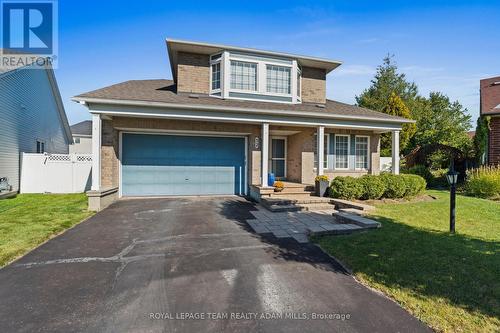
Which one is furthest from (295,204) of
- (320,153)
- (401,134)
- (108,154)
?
(401,134)

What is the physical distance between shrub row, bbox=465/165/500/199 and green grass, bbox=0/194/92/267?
47.9ft

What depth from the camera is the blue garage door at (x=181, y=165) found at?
1052 centimetres

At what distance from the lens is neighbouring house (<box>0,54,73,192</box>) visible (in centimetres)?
1165

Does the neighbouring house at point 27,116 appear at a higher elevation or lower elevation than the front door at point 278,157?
higher

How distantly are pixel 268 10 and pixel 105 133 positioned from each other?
7984mm

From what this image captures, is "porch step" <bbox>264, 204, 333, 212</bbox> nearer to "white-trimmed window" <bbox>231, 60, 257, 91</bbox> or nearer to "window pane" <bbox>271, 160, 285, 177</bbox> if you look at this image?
"window pane" <bbox>271, 160, 285, 177</bbox>

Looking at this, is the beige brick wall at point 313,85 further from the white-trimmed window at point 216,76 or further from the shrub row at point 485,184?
the shrub row at point 485,184

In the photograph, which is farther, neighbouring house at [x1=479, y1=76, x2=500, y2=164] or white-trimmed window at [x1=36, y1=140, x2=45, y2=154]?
white-trimmed window at [x1=36, y1=140, x2=45, y2=154]

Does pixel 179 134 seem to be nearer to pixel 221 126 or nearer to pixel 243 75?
pixel 221 126

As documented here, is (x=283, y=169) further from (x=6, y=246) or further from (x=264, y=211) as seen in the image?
(x=6, y=246)

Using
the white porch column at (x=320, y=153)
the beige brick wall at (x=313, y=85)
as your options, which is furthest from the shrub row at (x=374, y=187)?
the beige brick wall at (x=313, y=85)

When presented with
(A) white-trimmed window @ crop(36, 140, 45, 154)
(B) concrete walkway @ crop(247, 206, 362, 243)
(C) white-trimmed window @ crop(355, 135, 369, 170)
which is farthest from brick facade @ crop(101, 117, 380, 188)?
(A) white-trimmed window @ crop(36, 140, 45, 154)

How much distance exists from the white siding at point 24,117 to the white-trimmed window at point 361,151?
53.0ft

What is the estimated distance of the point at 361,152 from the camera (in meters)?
13.2
